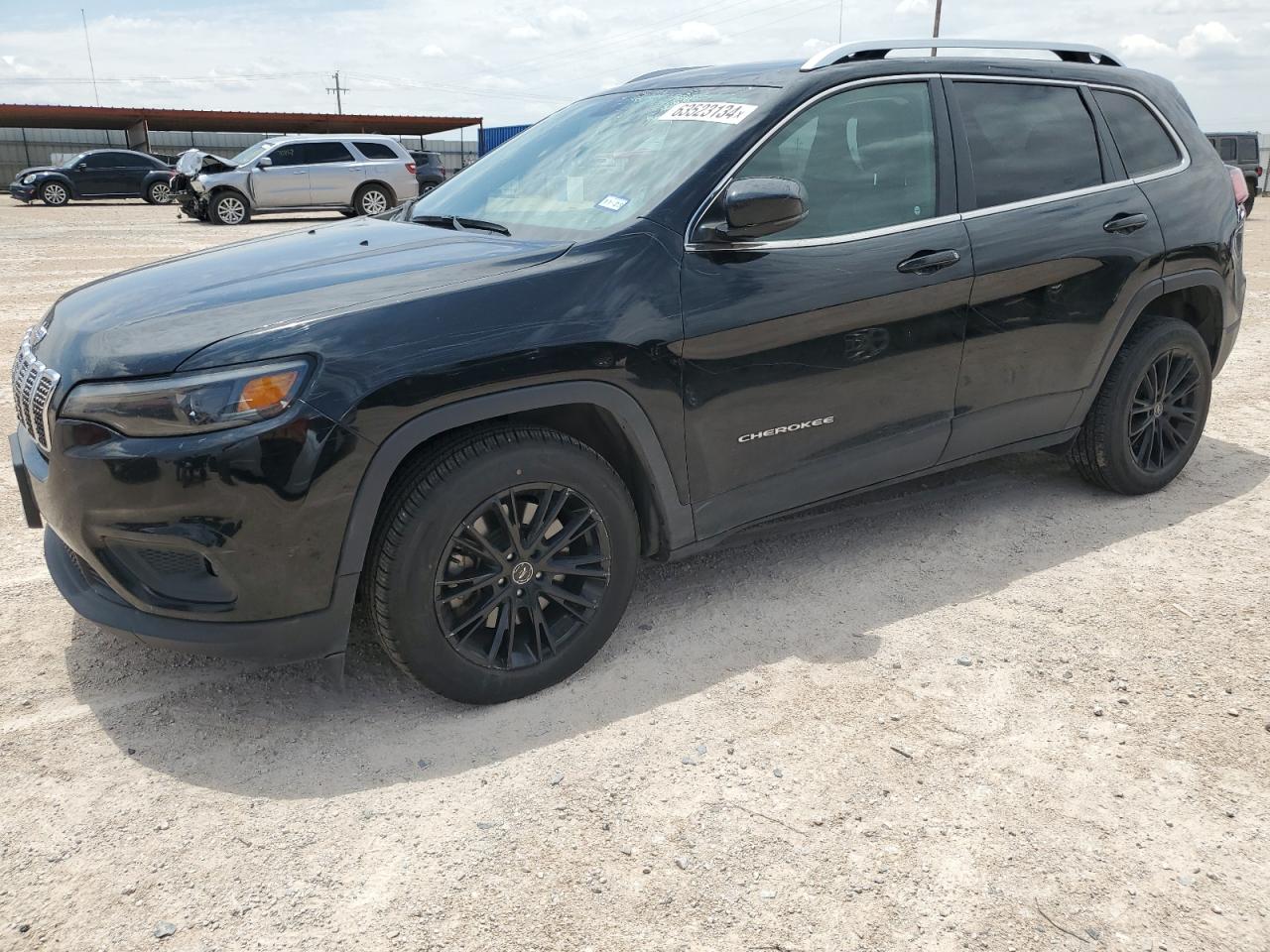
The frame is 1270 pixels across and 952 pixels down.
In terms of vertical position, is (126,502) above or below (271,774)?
above

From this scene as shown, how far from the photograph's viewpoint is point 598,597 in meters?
3.18

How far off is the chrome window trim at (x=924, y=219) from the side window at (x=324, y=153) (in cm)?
1785

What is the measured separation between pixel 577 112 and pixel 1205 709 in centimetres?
306

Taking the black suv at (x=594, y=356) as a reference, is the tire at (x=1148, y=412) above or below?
below

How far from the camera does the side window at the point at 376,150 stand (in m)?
20.2

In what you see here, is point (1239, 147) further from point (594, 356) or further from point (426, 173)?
point (594, 356)

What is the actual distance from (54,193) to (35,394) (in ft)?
89.3

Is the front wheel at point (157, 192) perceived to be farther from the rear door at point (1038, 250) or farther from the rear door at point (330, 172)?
the rear door at point (1038, 250)

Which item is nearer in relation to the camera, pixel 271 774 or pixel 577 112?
pixel 271 774

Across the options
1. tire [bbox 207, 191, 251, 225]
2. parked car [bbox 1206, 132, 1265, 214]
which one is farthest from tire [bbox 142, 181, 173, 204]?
parked car [bbox 1206, 132, 1265, 214]

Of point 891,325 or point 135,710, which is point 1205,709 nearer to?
point 891,325

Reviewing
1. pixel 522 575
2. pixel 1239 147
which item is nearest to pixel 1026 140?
pixel 522 575

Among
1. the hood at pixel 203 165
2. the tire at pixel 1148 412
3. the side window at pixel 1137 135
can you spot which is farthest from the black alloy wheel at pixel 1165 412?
the hood at pixel 203 165

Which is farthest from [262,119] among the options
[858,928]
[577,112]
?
[858,928]
